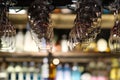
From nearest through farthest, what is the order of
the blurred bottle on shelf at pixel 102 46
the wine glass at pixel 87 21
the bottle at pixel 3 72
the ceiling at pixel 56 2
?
the wine glass at pixel 87 21, the ceiling at pixel 56 2, the bottle at pixel 3 72, the blurred bottle on shelf at pixel 102 46

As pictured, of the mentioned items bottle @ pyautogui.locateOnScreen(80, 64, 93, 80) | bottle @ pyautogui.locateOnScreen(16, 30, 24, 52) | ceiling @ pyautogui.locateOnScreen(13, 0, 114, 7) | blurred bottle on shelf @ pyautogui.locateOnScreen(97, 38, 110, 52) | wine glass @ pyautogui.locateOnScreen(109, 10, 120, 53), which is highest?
ceiling @ pyautogui.locateOnScreen(13, 0, 114, 7)

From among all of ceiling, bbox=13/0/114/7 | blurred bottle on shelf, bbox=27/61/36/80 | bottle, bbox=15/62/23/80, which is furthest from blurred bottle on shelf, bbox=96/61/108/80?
ceiling, bbox=13/0/114/7

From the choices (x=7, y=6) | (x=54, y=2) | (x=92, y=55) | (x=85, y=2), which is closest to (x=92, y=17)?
(x=85, y=2)

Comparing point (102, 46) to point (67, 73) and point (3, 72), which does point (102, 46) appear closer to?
point (67, 73)

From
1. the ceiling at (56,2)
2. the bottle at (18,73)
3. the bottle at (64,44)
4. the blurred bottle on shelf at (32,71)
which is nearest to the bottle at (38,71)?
the blurred bottle on shelf at (32,71)

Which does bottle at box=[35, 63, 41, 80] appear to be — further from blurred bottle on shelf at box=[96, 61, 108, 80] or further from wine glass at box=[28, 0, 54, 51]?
wine glass at box=[28, 0, 54, 51]

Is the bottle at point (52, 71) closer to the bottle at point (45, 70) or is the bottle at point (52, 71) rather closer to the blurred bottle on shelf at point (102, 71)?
the bottle at point (45, 70)

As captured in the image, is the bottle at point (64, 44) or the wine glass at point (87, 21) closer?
the wine glass at point (87, 21)

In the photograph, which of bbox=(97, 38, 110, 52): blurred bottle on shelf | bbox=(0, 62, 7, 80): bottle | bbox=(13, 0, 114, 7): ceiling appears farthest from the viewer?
bbox=(97, 38, 110, 52): blurred bottle on shelf

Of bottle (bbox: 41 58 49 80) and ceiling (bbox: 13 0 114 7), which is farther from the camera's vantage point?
bottle (bbox: 41 58 49 80)

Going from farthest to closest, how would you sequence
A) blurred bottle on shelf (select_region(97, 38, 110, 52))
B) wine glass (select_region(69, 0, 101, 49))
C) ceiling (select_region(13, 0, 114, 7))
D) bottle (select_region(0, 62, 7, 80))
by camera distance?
blurred bottle on shelf (select_region(97, 38, 110, 52))
bottle (select_region(0, 62, 7, 80))
ceiling (select_region(13, 0, 114, 7))
wine glass (select_region(69, 0, 101, 49))

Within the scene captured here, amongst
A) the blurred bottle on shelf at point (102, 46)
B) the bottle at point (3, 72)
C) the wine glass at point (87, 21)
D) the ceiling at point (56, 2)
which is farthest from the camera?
the blurred bottle on shelf at point (102, 46)

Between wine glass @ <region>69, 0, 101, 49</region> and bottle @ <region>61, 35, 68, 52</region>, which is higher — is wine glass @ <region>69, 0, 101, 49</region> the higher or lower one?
the higher one

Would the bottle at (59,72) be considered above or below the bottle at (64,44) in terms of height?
below
